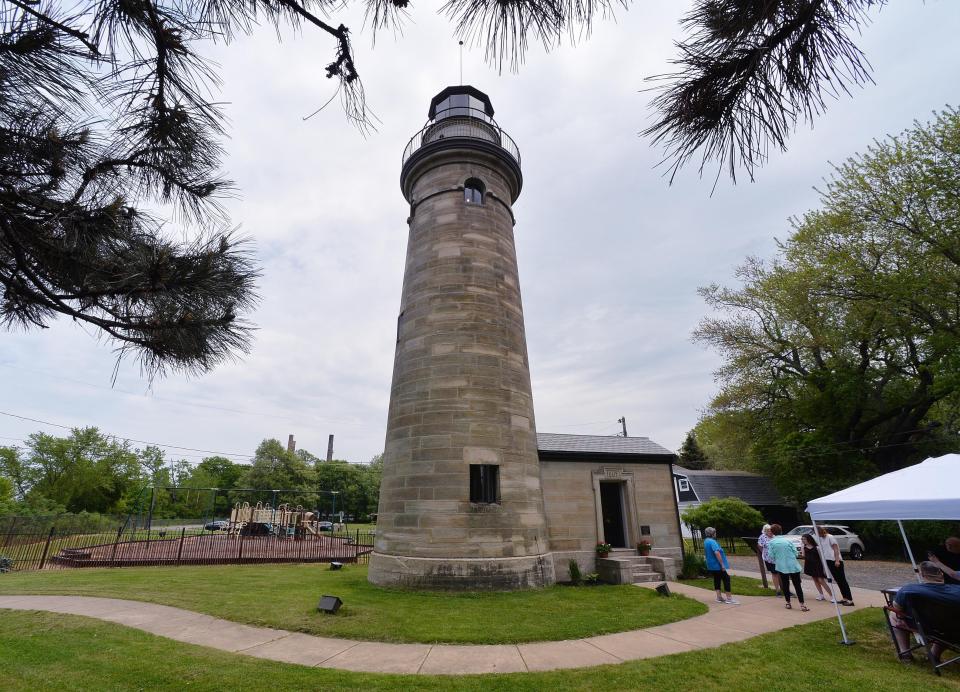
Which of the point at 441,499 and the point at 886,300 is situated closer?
the point at 441,499

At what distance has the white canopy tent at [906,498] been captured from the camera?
5.98 meters

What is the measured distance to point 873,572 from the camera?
17.3m

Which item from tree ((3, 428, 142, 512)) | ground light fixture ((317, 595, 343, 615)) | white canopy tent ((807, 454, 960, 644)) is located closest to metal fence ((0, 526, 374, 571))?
ground light fixture ((317, 595, 343, 615))

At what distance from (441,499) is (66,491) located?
171 ft

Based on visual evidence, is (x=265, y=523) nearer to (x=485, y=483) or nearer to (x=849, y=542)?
(x=485, y=483)

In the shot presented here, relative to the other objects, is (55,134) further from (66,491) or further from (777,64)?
(66,491)

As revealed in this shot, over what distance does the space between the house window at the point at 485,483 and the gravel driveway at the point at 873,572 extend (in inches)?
393

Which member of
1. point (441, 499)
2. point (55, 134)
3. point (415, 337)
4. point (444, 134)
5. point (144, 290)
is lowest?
point (441, 499)

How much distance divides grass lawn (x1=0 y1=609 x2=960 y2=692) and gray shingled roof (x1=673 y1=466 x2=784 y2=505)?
2729 centimetres

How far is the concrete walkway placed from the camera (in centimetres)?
590

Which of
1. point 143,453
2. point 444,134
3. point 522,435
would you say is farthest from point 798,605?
point 143,453

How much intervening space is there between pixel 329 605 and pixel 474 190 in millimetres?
12049

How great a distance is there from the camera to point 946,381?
1970cm

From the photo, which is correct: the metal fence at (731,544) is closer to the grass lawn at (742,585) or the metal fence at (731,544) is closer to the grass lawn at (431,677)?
the grass lawn at (742,585)
